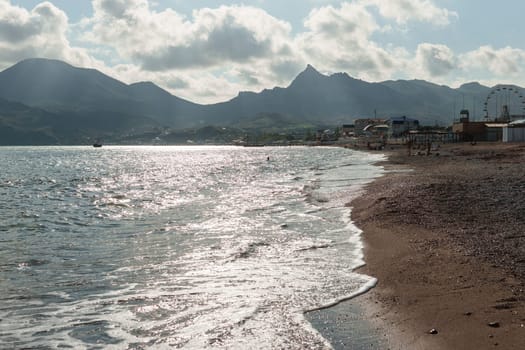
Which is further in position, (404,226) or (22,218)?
(22,218)

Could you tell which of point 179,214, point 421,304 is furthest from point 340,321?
point 179,214

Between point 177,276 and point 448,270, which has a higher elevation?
point 448,270

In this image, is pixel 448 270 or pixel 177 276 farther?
pixel 177 276

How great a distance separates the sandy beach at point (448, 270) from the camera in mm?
9430

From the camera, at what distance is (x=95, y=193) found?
47875mm

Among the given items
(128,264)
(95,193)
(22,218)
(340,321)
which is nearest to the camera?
(340,321)

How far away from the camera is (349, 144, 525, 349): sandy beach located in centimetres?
943

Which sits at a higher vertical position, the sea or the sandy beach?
the sandy beach

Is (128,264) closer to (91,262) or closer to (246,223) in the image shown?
(91,262)

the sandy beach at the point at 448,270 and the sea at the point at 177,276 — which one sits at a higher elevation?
the sandy beach at the point at 448,270

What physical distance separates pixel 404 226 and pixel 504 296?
9.81m

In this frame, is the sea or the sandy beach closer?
the sandy beach

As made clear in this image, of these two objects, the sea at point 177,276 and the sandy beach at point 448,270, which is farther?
the sea at point 177,276

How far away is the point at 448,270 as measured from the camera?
44.5 feet
